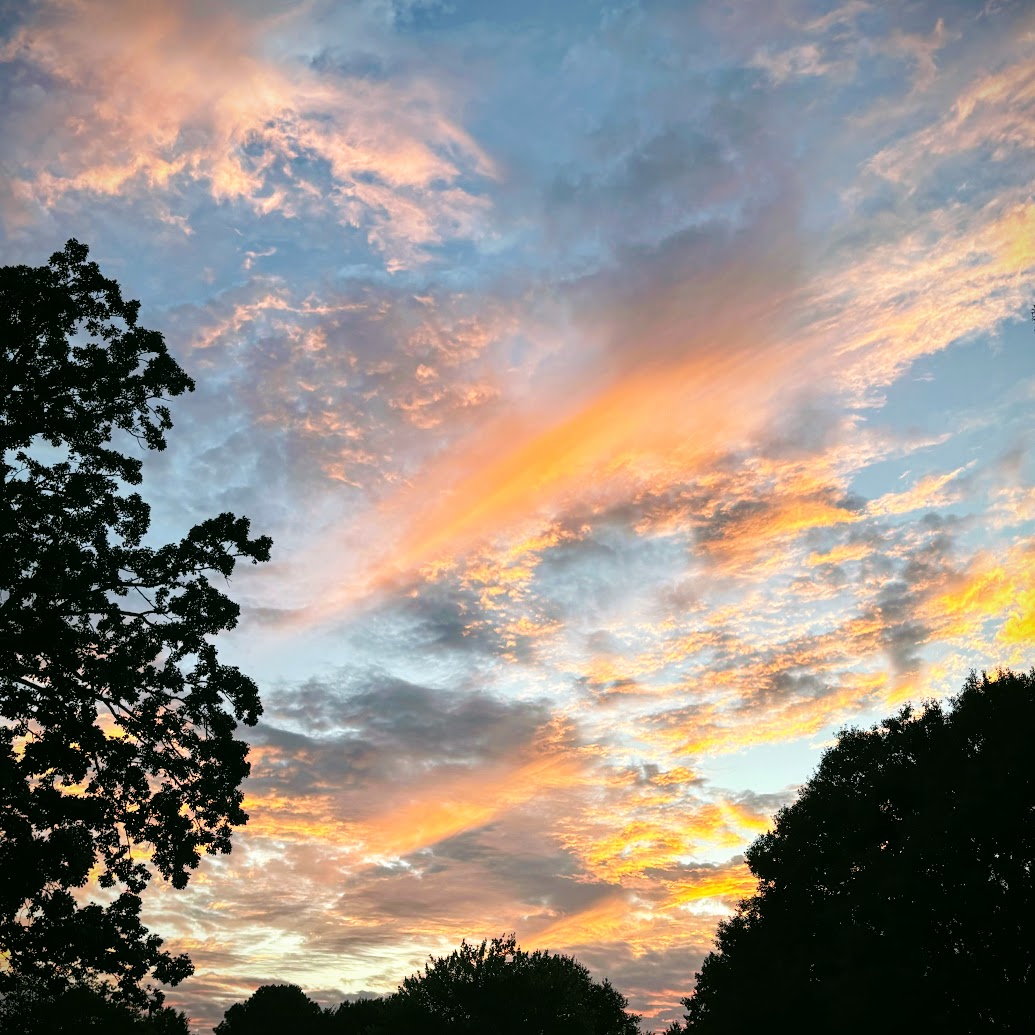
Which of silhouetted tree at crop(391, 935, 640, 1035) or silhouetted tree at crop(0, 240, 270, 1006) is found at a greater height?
silhouetted tree at crop(0, 240, 270, 1006)

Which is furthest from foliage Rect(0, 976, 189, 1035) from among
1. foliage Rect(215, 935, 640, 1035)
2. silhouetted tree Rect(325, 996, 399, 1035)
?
silhouetted tree Rect(325, 996, 399, 1035)

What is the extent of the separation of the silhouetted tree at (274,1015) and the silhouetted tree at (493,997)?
2429 inches

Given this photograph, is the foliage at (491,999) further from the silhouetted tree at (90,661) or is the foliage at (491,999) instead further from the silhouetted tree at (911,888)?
the silhouetted tree at (90,661)

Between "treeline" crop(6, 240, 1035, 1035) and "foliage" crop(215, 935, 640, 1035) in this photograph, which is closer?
"treeline" crop(6, 240, 1035, 1035)

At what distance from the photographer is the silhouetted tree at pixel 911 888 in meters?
37.4

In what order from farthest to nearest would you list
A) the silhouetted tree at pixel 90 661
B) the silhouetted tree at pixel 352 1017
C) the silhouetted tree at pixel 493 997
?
the silhouetted tree at pixel 352 1017
the silhouetted tree at pixel 493 997
the silhouetted tree at pixel 90 661

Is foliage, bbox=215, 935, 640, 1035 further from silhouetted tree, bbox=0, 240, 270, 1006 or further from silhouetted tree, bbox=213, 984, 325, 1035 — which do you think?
silhouetted tree, bbox=213, 984, 325, 1035

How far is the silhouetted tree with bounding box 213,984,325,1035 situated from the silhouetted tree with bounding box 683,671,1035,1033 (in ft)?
290

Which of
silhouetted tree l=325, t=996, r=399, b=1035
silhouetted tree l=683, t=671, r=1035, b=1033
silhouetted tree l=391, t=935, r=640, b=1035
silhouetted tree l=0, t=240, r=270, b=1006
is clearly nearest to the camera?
silhouetted tree l=0, t=240, r=270, b=1006

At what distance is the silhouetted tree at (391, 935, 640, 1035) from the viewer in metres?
64.4

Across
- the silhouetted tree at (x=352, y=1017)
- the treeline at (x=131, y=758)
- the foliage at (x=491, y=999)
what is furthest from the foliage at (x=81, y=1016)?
the treeline at (x=131, y=758)

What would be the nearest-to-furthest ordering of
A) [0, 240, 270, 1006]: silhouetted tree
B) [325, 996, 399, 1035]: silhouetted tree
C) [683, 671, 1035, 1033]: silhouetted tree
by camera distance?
[0, 240, 270, 1006]: silhouetted tree < [683, 671, 1035, 1033]: silhouetted tree < [325, 996, 399, 1035]: silhouetted tree

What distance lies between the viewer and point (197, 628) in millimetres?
25188

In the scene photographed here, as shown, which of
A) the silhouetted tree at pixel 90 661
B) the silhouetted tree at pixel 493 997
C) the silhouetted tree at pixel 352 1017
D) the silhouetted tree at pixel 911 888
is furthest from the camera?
the silhouetted tree at pixel 352 1017
